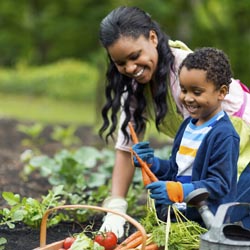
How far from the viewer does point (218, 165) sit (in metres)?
2.96

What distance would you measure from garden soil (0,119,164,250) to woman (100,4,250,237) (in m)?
0.29

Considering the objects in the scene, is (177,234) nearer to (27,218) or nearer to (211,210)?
(211,210)

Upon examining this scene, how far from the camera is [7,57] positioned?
20.4 m

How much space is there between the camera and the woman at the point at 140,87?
3.55m

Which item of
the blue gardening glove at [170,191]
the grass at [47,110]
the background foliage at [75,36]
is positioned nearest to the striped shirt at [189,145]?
the blue gardening glove at [170,191]

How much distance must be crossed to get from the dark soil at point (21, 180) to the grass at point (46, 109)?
1.96 meters

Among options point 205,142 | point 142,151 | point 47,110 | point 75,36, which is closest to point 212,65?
point 205,142

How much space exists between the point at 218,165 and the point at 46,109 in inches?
405

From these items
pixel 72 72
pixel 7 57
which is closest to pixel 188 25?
pixel 72 72

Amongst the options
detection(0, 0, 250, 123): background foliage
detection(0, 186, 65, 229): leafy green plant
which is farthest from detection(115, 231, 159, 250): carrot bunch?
detection(0, 0, 250, 123): background foliage

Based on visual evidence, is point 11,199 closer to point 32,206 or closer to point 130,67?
point 32,206

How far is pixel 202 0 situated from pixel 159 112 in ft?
46.3

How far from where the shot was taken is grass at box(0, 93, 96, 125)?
11405 mm

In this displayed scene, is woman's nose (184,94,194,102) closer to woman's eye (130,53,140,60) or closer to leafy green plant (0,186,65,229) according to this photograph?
woman's eye (130,53,140,60)
